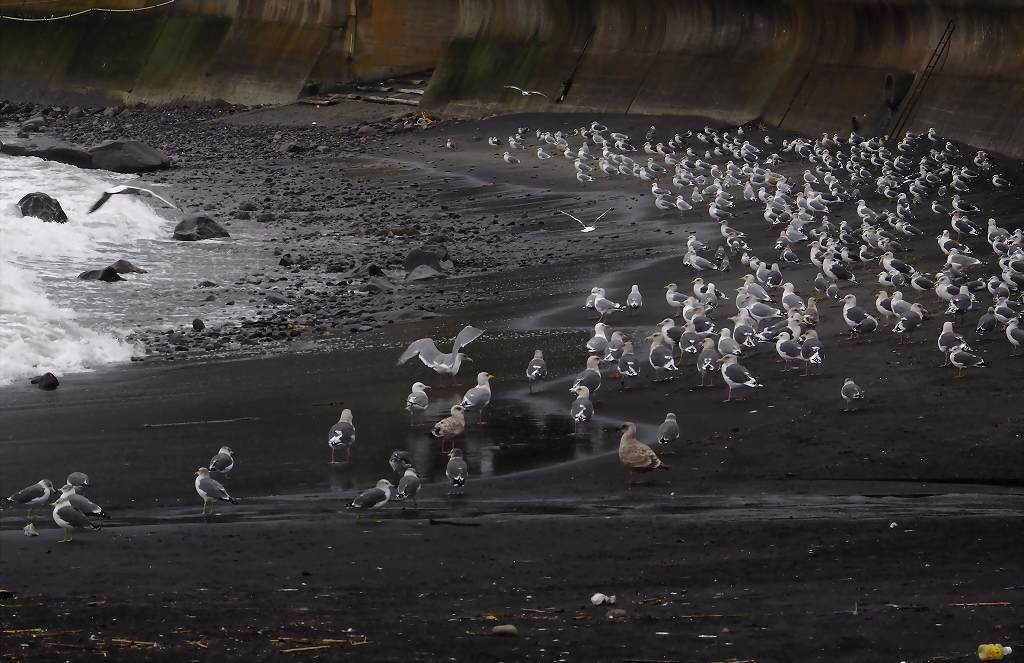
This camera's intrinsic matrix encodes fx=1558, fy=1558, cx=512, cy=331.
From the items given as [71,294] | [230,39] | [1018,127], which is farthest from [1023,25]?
[230,39]

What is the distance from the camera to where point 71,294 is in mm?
18812

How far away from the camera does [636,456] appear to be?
10.6 metres

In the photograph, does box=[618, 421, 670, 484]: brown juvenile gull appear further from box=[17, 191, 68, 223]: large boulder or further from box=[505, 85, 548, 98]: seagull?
box=[505, 85, 548, 98]: seagull

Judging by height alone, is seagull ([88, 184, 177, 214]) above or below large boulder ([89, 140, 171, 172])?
below

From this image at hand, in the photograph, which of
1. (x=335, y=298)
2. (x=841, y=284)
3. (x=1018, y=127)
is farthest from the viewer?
(x=1018, y=127)

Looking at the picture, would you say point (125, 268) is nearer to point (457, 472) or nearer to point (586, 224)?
point (586, 224)

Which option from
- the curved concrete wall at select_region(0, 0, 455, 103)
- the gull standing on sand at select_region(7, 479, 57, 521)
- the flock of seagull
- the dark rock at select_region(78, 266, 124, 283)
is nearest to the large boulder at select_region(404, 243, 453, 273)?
the flock of seagull

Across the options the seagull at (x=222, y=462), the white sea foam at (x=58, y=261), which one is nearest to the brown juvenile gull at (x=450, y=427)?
the seagull at (x=222, y=462)

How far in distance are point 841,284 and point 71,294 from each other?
9104 mm

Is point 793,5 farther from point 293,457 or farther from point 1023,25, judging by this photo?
point 293,457

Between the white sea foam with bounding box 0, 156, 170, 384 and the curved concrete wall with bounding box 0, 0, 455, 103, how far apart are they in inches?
482

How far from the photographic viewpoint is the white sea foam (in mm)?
15273

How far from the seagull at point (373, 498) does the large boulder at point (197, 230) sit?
573 inches

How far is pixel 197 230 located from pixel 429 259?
5.29 m
